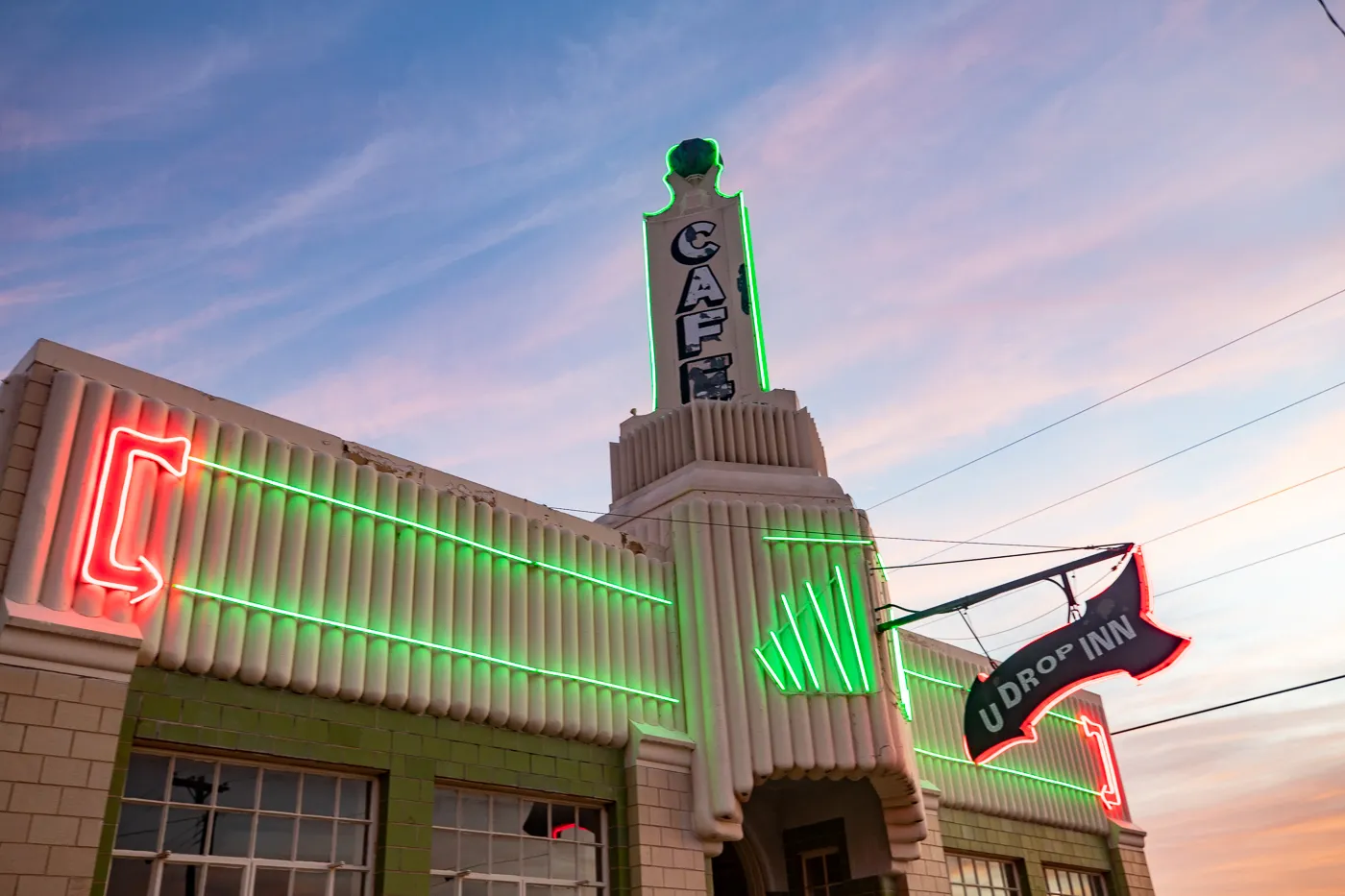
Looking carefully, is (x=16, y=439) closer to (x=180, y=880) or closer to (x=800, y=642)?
(x=180, y=880)

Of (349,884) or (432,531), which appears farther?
(432,531)

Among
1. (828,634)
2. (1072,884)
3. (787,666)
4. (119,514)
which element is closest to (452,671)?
(119,514)

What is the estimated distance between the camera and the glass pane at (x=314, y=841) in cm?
1201

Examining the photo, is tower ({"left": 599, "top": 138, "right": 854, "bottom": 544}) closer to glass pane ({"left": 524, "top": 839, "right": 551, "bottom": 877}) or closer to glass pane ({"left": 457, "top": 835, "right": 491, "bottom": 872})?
glass pane ({"left": 524, "top": 839, "right": 551, "bottom": 877})

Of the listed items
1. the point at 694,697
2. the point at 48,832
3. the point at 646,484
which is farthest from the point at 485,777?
the point at 646,484

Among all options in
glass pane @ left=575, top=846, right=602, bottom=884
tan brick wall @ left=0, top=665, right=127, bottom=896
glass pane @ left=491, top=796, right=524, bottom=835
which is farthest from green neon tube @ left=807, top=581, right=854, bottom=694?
tan brick wall @ left=0, top=665, right=127, bottom=896

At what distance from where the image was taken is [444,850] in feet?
43.5

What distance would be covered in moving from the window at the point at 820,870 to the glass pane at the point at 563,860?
5708 millimetres

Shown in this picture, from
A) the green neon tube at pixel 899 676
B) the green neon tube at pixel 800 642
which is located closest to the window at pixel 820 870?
the green neon tube at pixel 899 676

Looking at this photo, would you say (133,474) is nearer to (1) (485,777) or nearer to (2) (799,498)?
(1) (485,777)

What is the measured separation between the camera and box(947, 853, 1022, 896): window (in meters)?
20.0

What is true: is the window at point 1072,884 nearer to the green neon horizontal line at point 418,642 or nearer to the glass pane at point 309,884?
the green neon horizontal line at point 418,642

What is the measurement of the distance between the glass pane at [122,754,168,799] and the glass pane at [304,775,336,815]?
1.57m

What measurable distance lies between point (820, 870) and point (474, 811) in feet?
24.3
